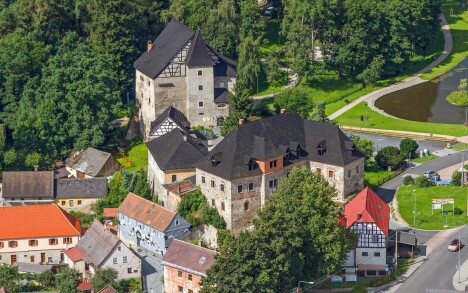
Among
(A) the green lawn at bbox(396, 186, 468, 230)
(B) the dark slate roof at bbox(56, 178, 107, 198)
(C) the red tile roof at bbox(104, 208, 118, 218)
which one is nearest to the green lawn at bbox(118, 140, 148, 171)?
(B) the dark slate roof at bbox(56, 178, 107, 198)

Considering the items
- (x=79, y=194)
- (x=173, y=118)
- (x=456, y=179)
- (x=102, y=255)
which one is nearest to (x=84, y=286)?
(x=102, y=255)

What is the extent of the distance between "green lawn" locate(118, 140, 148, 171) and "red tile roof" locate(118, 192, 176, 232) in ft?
39.1

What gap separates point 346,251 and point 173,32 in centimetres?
5010

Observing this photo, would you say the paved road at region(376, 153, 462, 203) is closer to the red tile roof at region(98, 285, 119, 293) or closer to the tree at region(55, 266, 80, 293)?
the red tile roof at region(98, 285, 119, 293)

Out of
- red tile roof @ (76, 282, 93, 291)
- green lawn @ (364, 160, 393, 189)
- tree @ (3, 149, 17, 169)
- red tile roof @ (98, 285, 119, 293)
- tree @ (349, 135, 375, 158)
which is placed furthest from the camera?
tree @ (3, 149, 17, 169)

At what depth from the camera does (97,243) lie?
141 metres

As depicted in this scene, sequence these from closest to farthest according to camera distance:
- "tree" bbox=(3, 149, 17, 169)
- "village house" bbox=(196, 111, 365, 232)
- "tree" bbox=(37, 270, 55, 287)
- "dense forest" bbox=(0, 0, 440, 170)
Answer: "tree" bbox=(37, 270, 55, 287) → "village house" bbox=(196, 111, 365, 232) → "tree" bbox=(3, 149, 17, 169) → "dense forest" bbox=(0, 0, 440, 170)

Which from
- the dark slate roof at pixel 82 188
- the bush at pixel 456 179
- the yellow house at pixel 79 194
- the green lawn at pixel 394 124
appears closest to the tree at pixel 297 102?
the green lawn at pixel 394 124

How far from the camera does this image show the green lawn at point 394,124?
174 metres

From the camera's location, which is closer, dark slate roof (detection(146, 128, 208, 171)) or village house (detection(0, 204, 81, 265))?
village house (detection(0, 204, 81, 265))

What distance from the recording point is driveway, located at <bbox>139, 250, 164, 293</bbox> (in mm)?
137250

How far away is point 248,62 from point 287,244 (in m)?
55.7

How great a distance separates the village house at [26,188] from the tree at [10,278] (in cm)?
1666

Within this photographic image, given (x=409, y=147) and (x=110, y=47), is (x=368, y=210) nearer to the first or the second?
(x=409, y=147)
